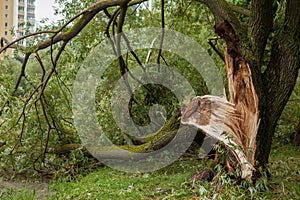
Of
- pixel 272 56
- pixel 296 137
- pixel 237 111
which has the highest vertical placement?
pixel 272 56

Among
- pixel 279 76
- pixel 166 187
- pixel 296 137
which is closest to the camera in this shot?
pixel 279 76

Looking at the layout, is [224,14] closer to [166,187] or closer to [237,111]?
[237,111]

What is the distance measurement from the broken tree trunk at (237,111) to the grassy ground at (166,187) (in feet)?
0.74

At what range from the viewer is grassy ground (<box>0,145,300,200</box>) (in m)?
2.87

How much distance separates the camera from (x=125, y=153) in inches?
195

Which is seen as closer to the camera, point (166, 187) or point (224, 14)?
point (224, 14)

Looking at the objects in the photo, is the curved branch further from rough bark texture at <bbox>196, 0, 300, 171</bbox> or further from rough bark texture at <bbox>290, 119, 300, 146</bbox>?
rough bark texture at <bbox>290, 119, 300, 146</bbox>

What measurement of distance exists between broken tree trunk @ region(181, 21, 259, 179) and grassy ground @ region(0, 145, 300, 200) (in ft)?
0.74

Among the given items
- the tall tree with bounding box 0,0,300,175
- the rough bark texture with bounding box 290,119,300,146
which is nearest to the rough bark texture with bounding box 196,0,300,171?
the tall tree with bounding box 0,0,300,175

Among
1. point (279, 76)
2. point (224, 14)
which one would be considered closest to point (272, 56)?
point (279, 76)

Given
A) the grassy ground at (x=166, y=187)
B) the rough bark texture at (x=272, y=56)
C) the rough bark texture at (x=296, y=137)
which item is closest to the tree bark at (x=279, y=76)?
the rough bark texture at (x=272, y=56)

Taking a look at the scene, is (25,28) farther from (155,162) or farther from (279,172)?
(279,172)

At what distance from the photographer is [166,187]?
11.8 feet

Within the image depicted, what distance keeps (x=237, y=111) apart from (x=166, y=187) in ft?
3.54
